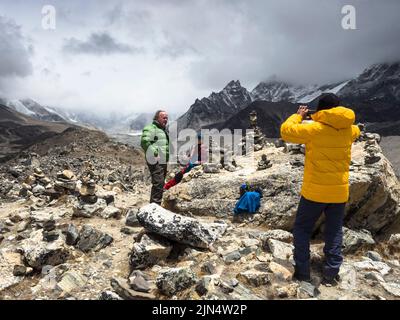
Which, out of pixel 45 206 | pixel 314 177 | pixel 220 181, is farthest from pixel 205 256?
pixel 45 206

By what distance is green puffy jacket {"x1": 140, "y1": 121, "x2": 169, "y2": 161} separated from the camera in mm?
9492

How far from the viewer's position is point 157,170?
9.75m

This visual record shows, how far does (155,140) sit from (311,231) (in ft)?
16.3

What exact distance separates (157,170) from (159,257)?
3.02 m

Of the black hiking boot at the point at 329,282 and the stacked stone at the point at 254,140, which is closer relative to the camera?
the black hiking boot at the point at 329,282

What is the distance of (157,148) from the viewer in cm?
957

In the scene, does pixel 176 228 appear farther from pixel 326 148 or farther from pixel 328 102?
pixel 328 102

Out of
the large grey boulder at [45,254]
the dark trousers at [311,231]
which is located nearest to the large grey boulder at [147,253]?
the large grey boulder at [45,254]

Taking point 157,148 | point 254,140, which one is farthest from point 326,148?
point 254,140

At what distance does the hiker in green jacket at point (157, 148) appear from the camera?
31.2 feet

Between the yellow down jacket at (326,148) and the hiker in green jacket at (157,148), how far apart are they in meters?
4.39

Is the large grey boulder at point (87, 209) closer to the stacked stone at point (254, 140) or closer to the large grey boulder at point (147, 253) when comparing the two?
the large grey boulder at point (147, 253)

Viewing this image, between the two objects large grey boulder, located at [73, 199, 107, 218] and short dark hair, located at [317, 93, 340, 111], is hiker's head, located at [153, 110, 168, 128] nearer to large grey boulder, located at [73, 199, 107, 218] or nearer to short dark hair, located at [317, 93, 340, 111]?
large grey boulder, located at [73, 199, 107, 218]
